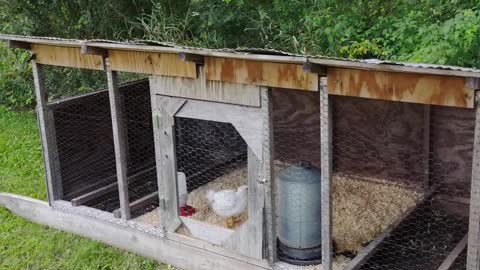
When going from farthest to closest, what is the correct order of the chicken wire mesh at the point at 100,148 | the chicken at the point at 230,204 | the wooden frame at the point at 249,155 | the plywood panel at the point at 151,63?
the chicken wire mesh at the point at 100,148 < the chicken at the point at 230,204 < the plywood panel at the point at 151,63 < the wooden frame at the point at 249,155

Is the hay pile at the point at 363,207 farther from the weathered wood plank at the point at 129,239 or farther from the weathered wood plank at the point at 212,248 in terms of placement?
the weathered wood plank at the point at 129,239

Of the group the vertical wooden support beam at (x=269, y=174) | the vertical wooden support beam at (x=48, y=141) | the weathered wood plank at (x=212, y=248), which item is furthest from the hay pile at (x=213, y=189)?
the vertical wooden support beam at (x=48, y=141)

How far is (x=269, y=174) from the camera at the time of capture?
11.9 ft

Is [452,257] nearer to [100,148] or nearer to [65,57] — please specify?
[65,57]

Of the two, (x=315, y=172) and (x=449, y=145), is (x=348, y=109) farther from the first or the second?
(x=315, y=172)

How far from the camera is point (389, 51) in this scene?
17.7 feet

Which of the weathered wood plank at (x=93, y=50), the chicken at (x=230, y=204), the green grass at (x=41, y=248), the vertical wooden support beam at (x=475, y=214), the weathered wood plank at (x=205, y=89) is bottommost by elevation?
the green grass at (x=41, y=248)

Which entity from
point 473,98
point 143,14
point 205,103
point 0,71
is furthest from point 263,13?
point 0,71

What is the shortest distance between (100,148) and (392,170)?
105 inches

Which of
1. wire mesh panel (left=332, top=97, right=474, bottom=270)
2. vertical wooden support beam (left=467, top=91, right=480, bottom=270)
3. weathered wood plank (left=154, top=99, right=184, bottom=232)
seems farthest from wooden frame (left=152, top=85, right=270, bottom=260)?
vertical wooden support beam (left=467, top=91, right=480, bottom=270)

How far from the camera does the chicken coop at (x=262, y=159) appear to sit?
3312mm

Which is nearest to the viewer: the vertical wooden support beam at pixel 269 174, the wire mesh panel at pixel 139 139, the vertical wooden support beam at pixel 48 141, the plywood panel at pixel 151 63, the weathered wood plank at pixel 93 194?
the vertical wooden support beam at pixel 269 174

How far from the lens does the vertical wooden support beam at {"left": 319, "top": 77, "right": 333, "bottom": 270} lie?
3.26 metres

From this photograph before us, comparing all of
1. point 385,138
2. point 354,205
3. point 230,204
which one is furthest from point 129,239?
point 385,138
